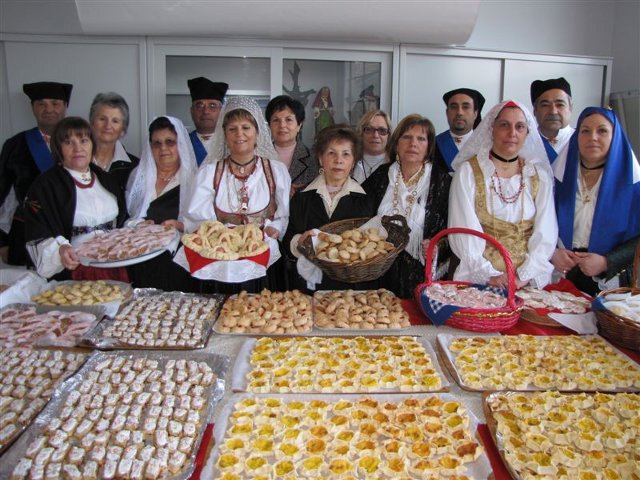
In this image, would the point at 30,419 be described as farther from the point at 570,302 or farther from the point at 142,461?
the point at 570,302

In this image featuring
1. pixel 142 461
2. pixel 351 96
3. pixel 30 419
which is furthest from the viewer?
pixel 351 96

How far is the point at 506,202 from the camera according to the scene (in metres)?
2.47

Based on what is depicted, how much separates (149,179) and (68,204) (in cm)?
48

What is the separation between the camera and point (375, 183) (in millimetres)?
2932

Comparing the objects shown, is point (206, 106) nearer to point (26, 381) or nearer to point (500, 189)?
point (500, 189)

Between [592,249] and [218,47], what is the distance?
3572 mm

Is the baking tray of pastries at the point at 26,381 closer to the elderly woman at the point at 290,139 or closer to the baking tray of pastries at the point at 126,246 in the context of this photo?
the baking tray of pastries at the point at 126,246

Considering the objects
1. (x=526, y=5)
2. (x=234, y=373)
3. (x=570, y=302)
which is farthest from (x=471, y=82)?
(x=234, y=373)

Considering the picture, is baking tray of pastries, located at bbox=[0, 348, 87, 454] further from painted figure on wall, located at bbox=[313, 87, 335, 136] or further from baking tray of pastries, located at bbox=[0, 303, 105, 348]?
painted figure on wall, located at bbox=[313, 87, 335, 136]

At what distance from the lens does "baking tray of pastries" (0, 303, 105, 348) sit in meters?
1.86

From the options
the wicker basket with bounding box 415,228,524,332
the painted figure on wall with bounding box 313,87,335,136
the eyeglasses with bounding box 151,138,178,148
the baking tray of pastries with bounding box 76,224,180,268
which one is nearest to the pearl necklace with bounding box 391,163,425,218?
the wicker basket with bounding box 415,228,524,332

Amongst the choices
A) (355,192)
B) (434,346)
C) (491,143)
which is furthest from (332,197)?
(434,346)

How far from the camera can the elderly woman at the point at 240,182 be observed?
2762 millimetres

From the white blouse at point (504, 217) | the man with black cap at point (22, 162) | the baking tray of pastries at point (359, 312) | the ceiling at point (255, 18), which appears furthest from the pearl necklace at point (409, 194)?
the man with black cap at point (22, 162)
